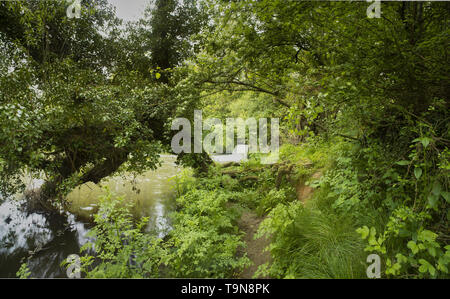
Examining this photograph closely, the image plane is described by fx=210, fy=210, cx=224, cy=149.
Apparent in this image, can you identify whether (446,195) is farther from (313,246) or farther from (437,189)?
(313,246)

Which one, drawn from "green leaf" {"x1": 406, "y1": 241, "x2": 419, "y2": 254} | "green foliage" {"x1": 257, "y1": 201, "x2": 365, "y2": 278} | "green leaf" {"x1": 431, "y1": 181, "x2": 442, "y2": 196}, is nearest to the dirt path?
"green foliage" {"x1": 257, "y1": 201, "x2": 365, "y2": 278}

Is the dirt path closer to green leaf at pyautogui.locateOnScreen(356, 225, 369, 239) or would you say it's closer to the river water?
green leaf at pyautogui.locateOnScreen(356, 225, 369, 239)

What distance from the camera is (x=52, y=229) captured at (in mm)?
6594

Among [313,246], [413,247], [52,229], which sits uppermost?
[413,247]

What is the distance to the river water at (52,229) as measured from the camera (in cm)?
519

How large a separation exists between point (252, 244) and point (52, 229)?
21.2 ft

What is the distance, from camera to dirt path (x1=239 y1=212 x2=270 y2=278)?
11.2ft

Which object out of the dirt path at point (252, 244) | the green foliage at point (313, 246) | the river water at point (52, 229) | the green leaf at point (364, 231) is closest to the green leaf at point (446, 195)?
the green leaf at point (364, 231)

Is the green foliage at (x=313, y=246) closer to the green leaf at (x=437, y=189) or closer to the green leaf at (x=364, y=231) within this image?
the green leaf at (x=364, y=231)

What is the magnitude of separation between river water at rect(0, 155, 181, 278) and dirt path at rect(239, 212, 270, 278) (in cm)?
183

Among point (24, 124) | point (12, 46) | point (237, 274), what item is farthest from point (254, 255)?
point (12, 46)

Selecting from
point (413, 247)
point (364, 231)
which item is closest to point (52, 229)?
point (364, 231)

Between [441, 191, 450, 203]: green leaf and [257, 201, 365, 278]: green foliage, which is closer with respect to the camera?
[441, 191, 450, 203]: green leaf
